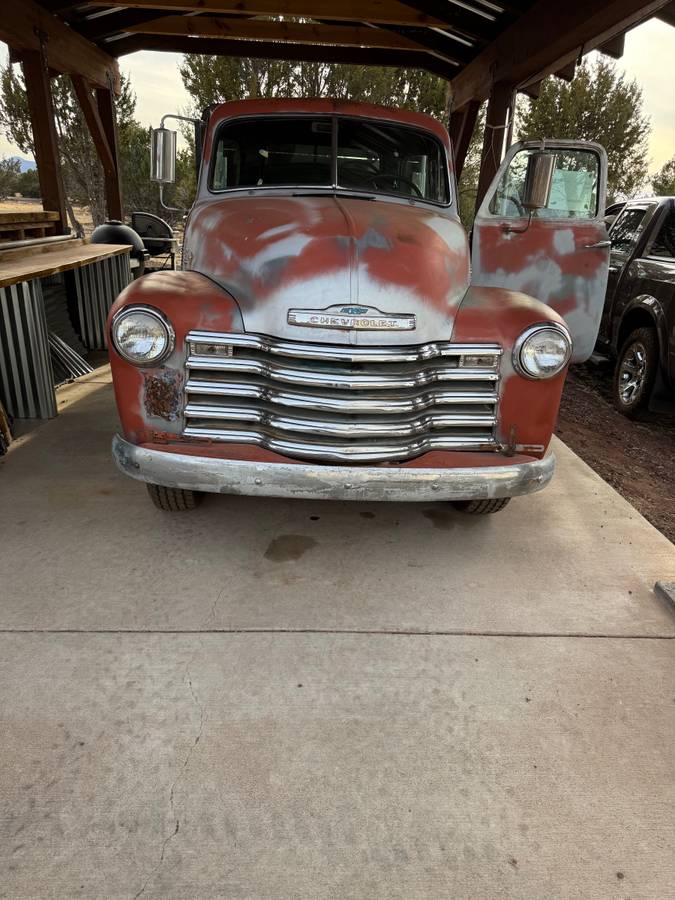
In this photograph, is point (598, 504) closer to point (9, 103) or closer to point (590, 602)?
point (590, 602)

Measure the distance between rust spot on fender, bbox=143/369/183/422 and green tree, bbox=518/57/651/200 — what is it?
17.4 metres

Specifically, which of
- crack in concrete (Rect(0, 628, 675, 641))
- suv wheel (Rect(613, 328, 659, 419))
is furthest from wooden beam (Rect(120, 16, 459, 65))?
crack in concrete (Rect(0, 628, 675, 641))

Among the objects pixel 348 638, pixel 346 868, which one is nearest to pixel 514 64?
pixel 348 638

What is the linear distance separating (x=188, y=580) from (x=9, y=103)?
17.3 m

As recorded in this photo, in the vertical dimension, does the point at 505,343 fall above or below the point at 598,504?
above

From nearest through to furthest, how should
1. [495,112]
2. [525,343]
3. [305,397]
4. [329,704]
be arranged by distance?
[329,704] < [305,397] < [525,343] < [495,112]

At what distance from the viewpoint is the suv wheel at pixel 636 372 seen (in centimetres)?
525

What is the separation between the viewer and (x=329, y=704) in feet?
7.09

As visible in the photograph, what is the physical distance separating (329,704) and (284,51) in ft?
31.1

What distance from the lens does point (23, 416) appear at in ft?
15.3

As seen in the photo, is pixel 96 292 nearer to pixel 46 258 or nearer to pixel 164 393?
pixel 46 258

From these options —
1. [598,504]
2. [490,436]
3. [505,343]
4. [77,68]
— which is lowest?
[598,504]

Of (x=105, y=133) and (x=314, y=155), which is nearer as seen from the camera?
(x=314, y=155)

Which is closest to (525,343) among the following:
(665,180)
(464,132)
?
(464,132)
